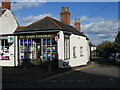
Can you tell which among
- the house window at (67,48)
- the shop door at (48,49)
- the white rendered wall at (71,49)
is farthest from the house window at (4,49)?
the house window at (67,48)

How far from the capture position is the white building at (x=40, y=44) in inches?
602

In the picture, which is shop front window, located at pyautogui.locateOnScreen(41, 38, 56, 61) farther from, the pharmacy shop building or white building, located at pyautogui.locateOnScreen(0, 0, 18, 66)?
white building, located at pyautogui.locateOnScreen(0, 0, 18, 66)

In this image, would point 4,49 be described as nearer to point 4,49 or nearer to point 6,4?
point 4,49

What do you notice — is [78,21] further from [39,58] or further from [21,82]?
[21,82]

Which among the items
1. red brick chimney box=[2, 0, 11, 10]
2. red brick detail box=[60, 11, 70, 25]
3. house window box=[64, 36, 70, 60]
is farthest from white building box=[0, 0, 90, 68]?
red brick detail box=[60, 11, 70, 25]

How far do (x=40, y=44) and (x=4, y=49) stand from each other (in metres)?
4.18

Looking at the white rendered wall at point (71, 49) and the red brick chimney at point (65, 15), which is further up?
the red brick chimney at point (65, 15)

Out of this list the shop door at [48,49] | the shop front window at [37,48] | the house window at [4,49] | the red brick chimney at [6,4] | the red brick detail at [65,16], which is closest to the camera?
the shop door at [48,49]

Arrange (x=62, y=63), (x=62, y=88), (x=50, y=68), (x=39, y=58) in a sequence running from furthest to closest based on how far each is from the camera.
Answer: (x=39, y=58) < (x=62, y=63) < (x=50, y=68) < (x=62, y=88)

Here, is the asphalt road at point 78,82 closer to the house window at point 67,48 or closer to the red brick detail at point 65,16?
the house window at point 67,48

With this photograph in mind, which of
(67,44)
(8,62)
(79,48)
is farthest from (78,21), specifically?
(8,62)

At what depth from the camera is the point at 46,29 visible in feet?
50.6

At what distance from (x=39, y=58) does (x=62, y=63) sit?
267 cm

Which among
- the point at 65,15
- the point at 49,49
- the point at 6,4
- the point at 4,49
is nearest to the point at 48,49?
the point at 49,49
